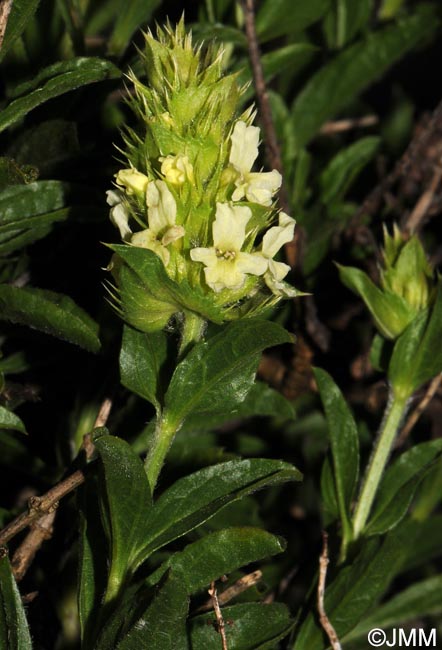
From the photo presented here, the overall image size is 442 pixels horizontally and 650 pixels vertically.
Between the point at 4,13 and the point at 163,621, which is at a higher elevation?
the point at 4,13

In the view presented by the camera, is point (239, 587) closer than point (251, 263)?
No

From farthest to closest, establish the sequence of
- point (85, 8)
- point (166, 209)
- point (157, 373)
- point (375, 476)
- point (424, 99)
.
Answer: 1. point (424, 99)
2. point (85, 8)
3. point (375, 476)
4. point (157, 373)
5. point (166, 209)

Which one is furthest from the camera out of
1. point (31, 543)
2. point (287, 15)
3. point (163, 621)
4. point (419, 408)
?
point (287, 15)

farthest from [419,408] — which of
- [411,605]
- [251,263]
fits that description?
[251,263]

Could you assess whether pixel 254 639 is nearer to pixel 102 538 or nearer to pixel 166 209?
pixel 102 538

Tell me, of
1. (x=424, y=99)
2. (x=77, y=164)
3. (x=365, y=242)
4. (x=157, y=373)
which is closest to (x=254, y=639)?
(x=157, y=373)

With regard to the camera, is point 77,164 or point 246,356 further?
point 77,164

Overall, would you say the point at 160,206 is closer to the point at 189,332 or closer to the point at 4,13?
the point at 189,332
